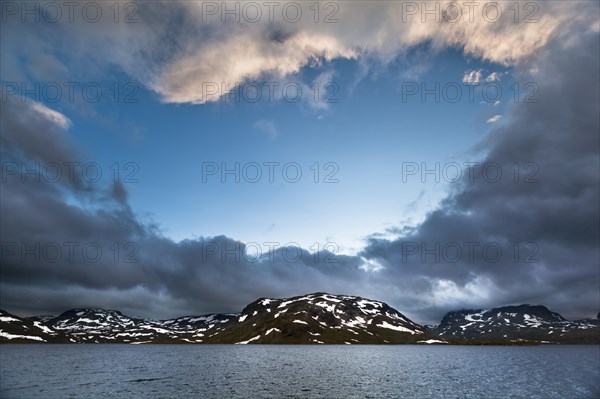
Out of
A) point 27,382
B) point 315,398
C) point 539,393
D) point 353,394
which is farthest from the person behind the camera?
point 27,382

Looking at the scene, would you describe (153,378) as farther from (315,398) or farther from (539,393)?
(539,393)

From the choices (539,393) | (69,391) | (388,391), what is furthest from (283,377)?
(539,393)

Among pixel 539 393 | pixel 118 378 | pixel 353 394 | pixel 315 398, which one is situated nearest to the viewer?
pixel 315 398

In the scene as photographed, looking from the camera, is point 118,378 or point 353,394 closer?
point 353,394

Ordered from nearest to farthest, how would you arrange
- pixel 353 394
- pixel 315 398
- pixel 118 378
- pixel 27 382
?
pixel 315 398
pixel 353 394
pixel 27 382
pixel 118 378

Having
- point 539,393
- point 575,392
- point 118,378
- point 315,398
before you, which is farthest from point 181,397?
point 575,392

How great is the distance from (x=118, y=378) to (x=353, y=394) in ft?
210

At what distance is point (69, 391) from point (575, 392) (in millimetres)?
107150

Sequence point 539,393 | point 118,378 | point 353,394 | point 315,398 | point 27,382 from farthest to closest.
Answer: point 118,378
point 27,382
point 539,393
point 353,394
point 315,398

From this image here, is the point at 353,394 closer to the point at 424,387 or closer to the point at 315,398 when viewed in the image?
the point at 315,398

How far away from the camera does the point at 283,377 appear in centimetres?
10319

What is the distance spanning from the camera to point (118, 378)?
10131 cm

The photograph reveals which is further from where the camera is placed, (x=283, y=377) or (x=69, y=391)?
(x=283, y=377)

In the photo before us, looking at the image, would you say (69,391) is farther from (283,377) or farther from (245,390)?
(283,377)
